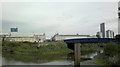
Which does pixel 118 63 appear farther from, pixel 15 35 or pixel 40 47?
pixel 15 35

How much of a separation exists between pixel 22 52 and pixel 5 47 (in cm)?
1259

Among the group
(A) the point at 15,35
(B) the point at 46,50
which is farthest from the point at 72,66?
(A) the point at 15,35

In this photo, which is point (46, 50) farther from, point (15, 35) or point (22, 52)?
point (15, 35)

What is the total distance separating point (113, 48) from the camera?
33656 mm

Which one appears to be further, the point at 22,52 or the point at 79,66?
the point at 22,52

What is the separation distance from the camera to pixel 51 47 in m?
74.0

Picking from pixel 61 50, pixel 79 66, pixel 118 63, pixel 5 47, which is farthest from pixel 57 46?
pixel 118 63

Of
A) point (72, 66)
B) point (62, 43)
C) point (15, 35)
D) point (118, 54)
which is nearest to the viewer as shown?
point (118, 54)

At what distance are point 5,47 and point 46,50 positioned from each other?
18861mm

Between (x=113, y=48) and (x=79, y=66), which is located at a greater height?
(x=113, y=48)

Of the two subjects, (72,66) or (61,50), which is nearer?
(72,66)

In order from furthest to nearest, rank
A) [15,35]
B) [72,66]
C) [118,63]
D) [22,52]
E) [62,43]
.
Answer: [15,35] < [62,43] < [22,52] < [72,66] < [118,63]

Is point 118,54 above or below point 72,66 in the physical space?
above

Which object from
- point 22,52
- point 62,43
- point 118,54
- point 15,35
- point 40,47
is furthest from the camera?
point 15,35
